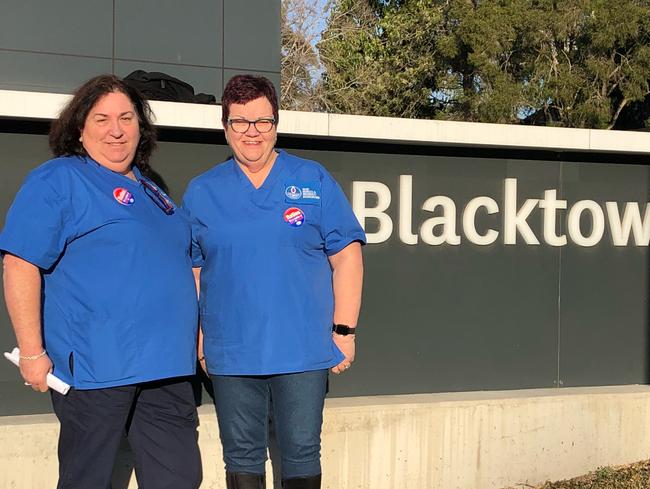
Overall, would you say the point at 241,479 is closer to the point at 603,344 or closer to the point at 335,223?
the point at 335,223

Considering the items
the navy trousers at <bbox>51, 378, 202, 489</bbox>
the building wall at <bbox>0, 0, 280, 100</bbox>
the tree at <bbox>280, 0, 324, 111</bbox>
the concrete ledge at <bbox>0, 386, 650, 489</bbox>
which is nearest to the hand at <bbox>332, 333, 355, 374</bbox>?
the navy trousers at <bbox>51, 378, 202, 489</bbox>

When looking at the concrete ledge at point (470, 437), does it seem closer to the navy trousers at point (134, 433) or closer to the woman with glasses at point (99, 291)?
the navy trousers at point (134, 433)

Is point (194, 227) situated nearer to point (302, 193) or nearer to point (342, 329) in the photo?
point (302, 193)

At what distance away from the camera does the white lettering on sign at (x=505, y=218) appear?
5.04 meters

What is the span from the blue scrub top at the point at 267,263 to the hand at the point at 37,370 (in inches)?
26.0

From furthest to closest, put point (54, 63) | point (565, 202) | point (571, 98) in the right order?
point (571, 98) → point (54, 63) → point (565, 202)

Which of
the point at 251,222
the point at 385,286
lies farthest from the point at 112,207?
the point at 385,286

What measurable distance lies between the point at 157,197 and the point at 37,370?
0.77 meters

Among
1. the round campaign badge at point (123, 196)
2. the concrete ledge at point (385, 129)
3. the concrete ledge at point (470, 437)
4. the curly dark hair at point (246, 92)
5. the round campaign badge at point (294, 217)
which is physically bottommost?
the concrete ledge at point (470, 437)

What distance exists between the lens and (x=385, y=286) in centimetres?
507

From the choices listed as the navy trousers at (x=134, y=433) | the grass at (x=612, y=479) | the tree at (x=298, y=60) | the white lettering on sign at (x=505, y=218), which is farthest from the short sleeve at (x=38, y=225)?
the tree at (x=298, y=60)

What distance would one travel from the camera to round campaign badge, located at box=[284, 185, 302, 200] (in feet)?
10.6

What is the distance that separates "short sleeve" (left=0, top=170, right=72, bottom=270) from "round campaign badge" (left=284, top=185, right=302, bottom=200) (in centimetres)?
84

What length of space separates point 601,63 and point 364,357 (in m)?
23.1
